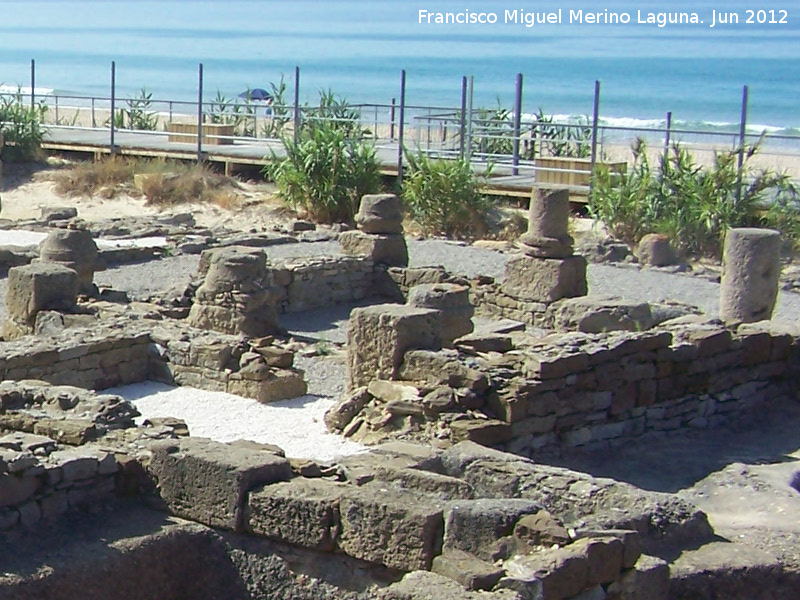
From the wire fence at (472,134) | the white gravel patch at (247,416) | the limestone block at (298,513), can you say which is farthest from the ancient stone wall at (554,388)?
the wire fence at (472,134)

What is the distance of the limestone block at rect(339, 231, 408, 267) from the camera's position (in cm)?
1744

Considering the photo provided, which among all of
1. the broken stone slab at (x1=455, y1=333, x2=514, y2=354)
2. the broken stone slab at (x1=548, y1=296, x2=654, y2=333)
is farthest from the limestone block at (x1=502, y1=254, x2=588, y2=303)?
the broken stone slab at (x1=455, y1=333, x2=514, y2=354)

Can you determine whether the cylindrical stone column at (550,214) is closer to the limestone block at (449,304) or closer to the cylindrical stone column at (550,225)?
the cylindrical stone column at (550,225)

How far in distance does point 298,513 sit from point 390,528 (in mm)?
552

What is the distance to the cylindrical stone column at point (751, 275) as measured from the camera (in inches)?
544

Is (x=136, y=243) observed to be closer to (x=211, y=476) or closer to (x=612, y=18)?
(x=211, y=476)

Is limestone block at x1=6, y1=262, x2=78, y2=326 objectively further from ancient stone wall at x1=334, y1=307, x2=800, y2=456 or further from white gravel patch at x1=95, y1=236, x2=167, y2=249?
white gravel patch at x1=95, y1=236, x2=167, y2=249

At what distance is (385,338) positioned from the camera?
10609 millimetres

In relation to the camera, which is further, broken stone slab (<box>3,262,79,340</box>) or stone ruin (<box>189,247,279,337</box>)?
stone ruin (<box>189,247,279,337</box>)

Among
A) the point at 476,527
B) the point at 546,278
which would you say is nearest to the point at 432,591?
the point at 476,527

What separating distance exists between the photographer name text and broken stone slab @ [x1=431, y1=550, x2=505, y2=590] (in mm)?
137700

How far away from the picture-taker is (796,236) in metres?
20.0

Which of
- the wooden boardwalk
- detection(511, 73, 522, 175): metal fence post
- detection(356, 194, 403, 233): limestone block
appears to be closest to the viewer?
detection(356, 194, 403, 233): limestone block

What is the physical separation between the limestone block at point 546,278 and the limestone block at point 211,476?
8696 millimetres
